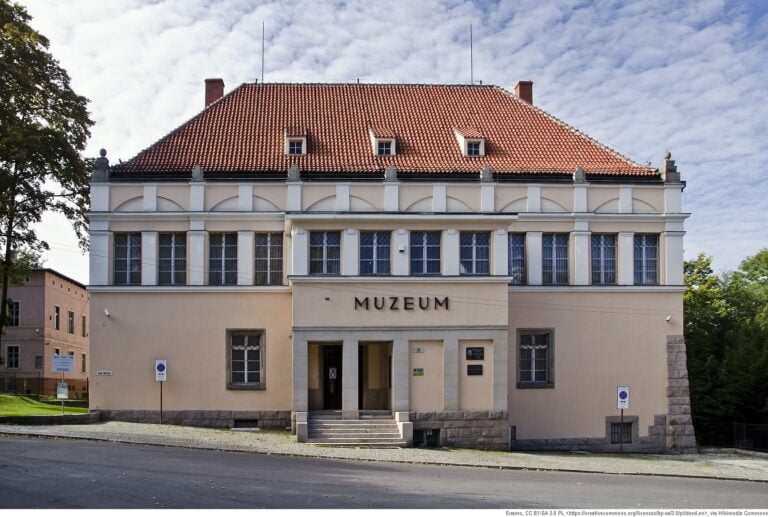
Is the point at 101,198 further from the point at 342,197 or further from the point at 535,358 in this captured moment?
the point at 535,358

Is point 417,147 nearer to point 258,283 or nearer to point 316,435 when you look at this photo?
point 258,283

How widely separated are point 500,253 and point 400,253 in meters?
3.28

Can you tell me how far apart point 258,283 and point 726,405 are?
65.4ft

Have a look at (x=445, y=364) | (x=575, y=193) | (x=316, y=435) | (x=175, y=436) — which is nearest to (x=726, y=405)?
(x=575, y=193)

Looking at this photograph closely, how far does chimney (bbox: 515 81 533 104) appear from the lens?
38875 mm

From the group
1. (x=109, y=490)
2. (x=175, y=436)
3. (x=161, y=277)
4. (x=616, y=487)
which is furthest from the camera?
(x=161, y=277)

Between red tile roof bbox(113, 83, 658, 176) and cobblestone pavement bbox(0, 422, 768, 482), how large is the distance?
30.4ft

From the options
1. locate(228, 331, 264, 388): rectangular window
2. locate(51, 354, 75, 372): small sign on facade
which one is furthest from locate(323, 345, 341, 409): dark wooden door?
locate(51, 354, 75, 372): small sign on facade

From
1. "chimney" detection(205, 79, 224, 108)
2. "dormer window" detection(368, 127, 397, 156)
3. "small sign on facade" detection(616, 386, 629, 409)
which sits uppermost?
"chimney" detection(205, 79, 224, 108)

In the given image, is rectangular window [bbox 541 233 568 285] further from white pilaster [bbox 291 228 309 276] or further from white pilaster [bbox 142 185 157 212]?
white pilaster [bbox 142 185 157 212]

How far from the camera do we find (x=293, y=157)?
3306cm

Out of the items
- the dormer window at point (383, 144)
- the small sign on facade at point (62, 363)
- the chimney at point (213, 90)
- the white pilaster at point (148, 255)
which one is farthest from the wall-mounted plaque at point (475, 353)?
the chimney at point (213, 90)

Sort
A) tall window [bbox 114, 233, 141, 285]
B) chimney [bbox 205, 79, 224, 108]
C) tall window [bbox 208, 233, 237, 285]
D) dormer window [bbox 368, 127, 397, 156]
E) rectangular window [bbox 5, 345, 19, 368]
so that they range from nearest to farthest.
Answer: tall window [bbox 114, 233, 141, 285] < tall window [bbox 208, 233, 237, 285] < dormer window [bbox 368, 127, 397, 156] < chimney [bbox 205, 79, 224, 108] < rectangular window [bbox 5, 345, 19, 368]

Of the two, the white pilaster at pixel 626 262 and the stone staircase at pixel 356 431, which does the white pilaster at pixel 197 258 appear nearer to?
the stone staircase at pixel 356 431
